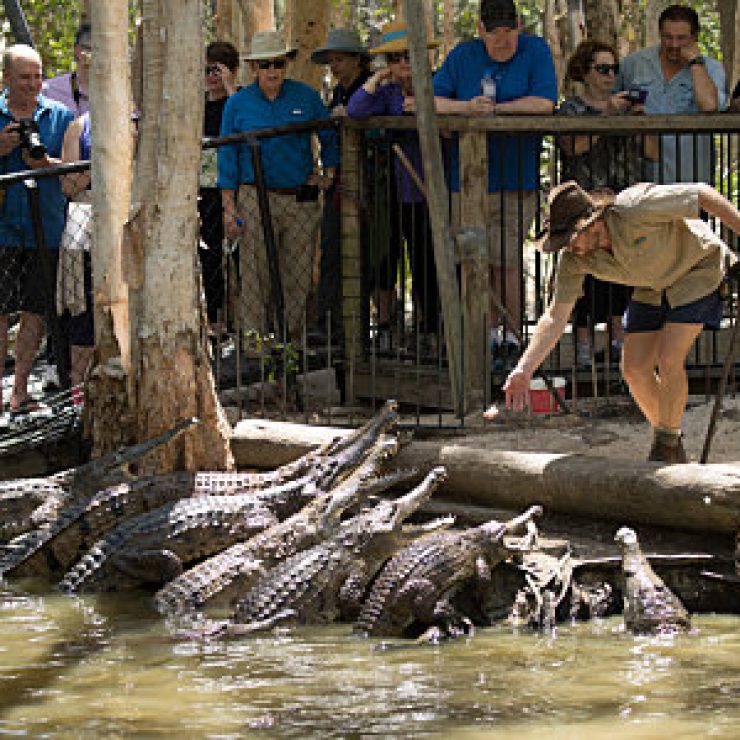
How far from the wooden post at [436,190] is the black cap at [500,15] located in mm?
988

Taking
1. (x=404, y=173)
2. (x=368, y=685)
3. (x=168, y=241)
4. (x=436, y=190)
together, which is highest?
(x=404, y=173)

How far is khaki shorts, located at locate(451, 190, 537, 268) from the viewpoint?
9758 millimetres

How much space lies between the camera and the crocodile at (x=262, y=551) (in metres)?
7.25

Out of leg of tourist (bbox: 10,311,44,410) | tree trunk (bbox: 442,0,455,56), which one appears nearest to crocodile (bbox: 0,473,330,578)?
leg of tourist (bbox: 10,311,44,410)

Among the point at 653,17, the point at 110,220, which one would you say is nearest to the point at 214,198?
the point at 110,220

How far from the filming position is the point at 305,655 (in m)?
6.26

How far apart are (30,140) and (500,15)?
3143 mm

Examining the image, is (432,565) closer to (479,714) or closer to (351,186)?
(479,714)

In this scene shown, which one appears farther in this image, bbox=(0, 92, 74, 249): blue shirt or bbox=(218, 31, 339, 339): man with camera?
bbox=(218, 31, 339, 339): man with camera

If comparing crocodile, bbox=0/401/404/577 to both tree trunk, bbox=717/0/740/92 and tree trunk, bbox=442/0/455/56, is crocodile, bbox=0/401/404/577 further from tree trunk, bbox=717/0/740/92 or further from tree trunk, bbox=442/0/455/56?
tree trunk, bbox=442/0/455/56

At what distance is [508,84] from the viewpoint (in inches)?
384

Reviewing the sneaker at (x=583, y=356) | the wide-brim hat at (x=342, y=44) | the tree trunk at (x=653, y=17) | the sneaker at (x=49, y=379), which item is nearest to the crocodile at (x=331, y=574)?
the sneaker at (x=583, y=356)

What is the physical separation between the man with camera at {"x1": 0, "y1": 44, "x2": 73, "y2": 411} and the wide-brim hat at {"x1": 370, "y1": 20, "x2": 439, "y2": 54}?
216 cm

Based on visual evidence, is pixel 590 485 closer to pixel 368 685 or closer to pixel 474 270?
pixel 368 685
